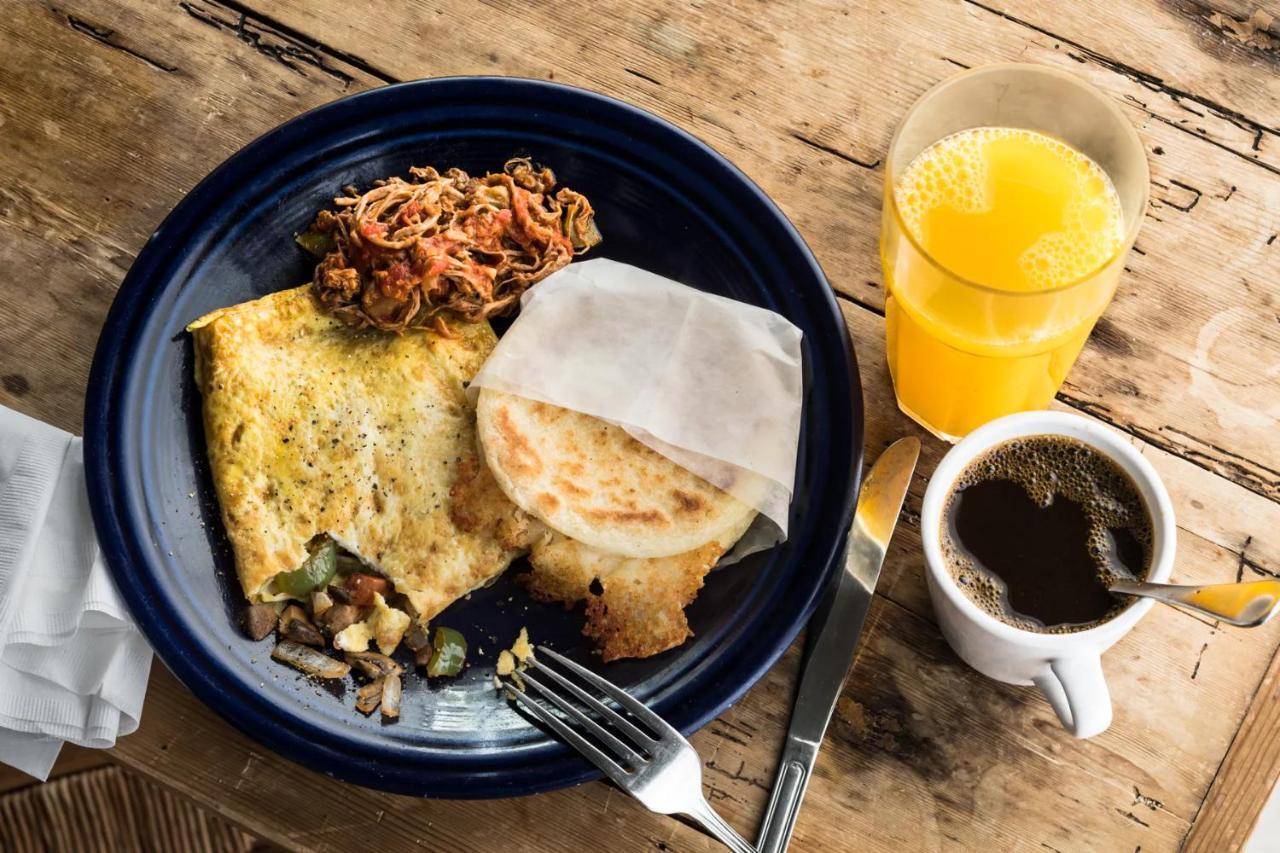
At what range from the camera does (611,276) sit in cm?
255

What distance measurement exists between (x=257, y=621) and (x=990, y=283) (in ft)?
5.22

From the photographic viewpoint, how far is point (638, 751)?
7.71 feet

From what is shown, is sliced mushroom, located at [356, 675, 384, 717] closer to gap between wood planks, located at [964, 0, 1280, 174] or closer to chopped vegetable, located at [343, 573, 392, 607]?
chopped vegetable, located at [343, 573, 392, 607]

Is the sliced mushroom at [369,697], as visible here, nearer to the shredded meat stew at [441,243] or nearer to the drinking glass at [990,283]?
the shredded meat stew at [441,243]

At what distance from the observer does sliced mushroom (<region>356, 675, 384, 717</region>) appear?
2371 millimetres

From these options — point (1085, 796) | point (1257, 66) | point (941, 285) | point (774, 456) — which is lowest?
point (1085, 796)

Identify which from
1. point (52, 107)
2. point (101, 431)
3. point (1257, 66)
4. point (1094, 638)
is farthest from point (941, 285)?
point (52, 107)

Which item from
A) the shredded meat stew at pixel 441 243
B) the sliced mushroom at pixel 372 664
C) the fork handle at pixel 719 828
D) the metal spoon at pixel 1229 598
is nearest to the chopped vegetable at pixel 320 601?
the sliced mushroom at pixel 372 664

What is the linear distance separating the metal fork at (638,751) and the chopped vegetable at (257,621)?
54 cm

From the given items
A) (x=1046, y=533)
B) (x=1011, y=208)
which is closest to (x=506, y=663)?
(x=1046, y=533)

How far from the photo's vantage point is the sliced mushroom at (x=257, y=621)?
2.38m

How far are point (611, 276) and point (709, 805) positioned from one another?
1.14m

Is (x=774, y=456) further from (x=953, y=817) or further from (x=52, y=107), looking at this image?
(x=52, y=107)

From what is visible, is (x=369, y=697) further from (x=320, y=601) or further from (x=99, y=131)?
(x=99, y=131)
